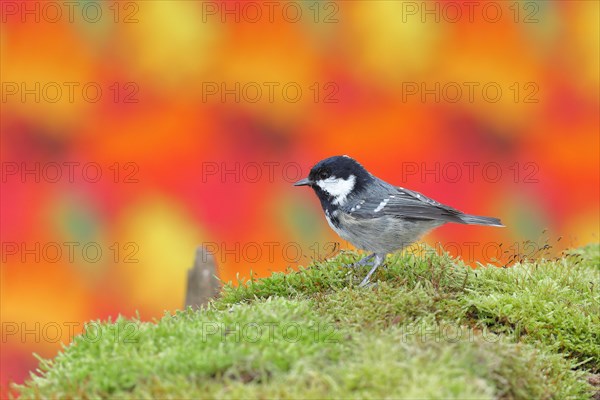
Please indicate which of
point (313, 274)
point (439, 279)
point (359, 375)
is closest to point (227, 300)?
point (313, 274)

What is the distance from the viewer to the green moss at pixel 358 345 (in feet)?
7.97

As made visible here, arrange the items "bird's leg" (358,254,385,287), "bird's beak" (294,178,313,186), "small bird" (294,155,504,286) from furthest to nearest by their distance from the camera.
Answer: "bird's beak" (294,178,313,186) < "small bird" (294,155,504,286) < "bird's leg" (358,254,385,287)

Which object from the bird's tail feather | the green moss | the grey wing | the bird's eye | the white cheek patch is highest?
the bird's eye

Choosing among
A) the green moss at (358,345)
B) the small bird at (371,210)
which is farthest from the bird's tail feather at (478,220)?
the green moss at (358,345)

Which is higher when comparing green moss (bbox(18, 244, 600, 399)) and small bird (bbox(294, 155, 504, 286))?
small bird (bbox(294, 155, 504, 286))

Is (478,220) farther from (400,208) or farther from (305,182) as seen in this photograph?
(305,182)

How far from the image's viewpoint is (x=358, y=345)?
2695mm

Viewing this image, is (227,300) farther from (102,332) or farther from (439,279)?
(439,279)

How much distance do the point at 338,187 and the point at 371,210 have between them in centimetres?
24

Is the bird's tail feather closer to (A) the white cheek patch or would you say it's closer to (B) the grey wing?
(B) the grey wing

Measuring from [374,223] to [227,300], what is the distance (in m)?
0.97

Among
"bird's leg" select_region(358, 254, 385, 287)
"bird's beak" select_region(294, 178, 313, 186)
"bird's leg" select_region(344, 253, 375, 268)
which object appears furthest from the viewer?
"bird's beak" select_region(294, 178, 313, 186)

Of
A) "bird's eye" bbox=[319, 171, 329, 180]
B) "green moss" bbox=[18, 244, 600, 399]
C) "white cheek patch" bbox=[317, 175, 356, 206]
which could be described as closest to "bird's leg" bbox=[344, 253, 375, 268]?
"green moss" bbox=[18, 244, 600, 399]

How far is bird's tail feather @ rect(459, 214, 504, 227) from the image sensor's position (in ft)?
13.5
